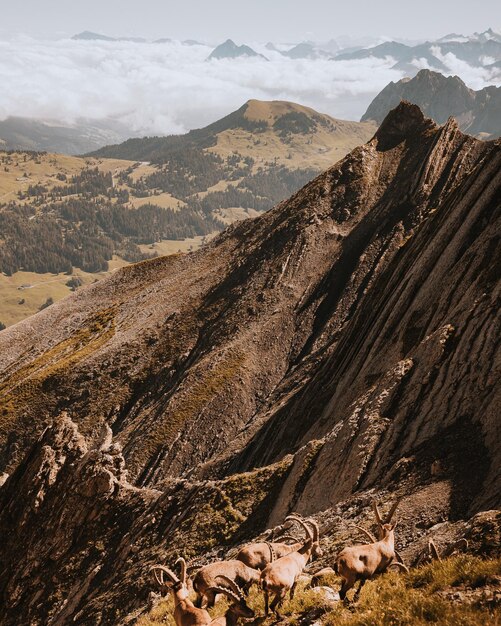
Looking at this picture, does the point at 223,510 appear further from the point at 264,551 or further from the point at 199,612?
the point at 199,612

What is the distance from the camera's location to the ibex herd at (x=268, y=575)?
17.6 m

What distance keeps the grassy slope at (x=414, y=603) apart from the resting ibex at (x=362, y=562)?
14.4 inches

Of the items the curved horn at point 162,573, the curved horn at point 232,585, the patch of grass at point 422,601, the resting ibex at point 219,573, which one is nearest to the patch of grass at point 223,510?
the resting ibex at point 219,573

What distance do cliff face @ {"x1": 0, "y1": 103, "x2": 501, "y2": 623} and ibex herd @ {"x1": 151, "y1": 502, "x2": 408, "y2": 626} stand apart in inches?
290

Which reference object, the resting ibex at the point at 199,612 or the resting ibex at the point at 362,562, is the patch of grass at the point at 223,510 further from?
the resting ibex at the point at 362,562

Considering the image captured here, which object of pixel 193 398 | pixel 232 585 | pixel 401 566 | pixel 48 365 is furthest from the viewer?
pixel 48 365

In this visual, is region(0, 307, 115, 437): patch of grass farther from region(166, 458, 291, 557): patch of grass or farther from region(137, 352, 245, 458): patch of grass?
region(166, 458, 291, 557): patch of grass

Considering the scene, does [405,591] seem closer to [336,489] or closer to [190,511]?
[336,489]

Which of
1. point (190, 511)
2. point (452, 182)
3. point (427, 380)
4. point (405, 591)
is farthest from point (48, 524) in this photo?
point (452, 182)

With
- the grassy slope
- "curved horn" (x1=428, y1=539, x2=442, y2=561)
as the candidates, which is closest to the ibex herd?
the grassy slope

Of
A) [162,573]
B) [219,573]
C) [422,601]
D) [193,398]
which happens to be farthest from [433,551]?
[193,398]

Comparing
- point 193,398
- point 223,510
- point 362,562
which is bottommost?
point 193,398

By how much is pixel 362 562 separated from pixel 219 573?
5.54 metres

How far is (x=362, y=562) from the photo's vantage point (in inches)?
719
